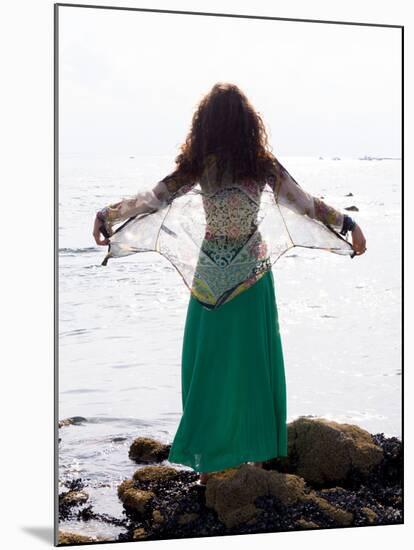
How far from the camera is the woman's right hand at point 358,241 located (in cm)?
491

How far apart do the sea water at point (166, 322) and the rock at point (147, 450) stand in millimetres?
46

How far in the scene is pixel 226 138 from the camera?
4.72m

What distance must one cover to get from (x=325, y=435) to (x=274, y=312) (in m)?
0.67

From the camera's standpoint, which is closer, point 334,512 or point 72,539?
point 72,539

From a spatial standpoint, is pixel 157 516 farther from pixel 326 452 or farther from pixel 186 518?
pixel 326 452

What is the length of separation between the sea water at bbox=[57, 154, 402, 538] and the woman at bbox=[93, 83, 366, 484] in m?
0.26

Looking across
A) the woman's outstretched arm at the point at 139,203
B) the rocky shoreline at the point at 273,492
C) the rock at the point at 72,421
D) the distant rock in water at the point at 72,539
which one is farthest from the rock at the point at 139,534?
the woman's outstretched arm at the point at 139,203

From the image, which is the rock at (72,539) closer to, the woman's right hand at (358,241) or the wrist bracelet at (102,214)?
the wrist bracelet at (102,214)

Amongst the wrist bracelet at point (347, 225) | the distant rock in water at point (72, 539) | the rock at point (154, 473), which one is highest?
the wrist bracelet at point (347, 225)

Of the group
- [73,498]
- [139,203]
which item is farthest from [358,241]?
[73,498]

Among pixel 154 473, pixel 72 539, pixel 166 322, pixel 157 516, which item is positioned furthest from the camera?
pixel 166 322

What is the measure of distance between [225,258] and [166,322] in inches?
28.8

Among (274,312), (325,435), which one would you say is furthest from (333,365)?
(274,312)

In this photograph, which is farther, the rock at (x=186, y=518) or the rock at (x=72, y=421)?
the rock at (x=72, y=421)
